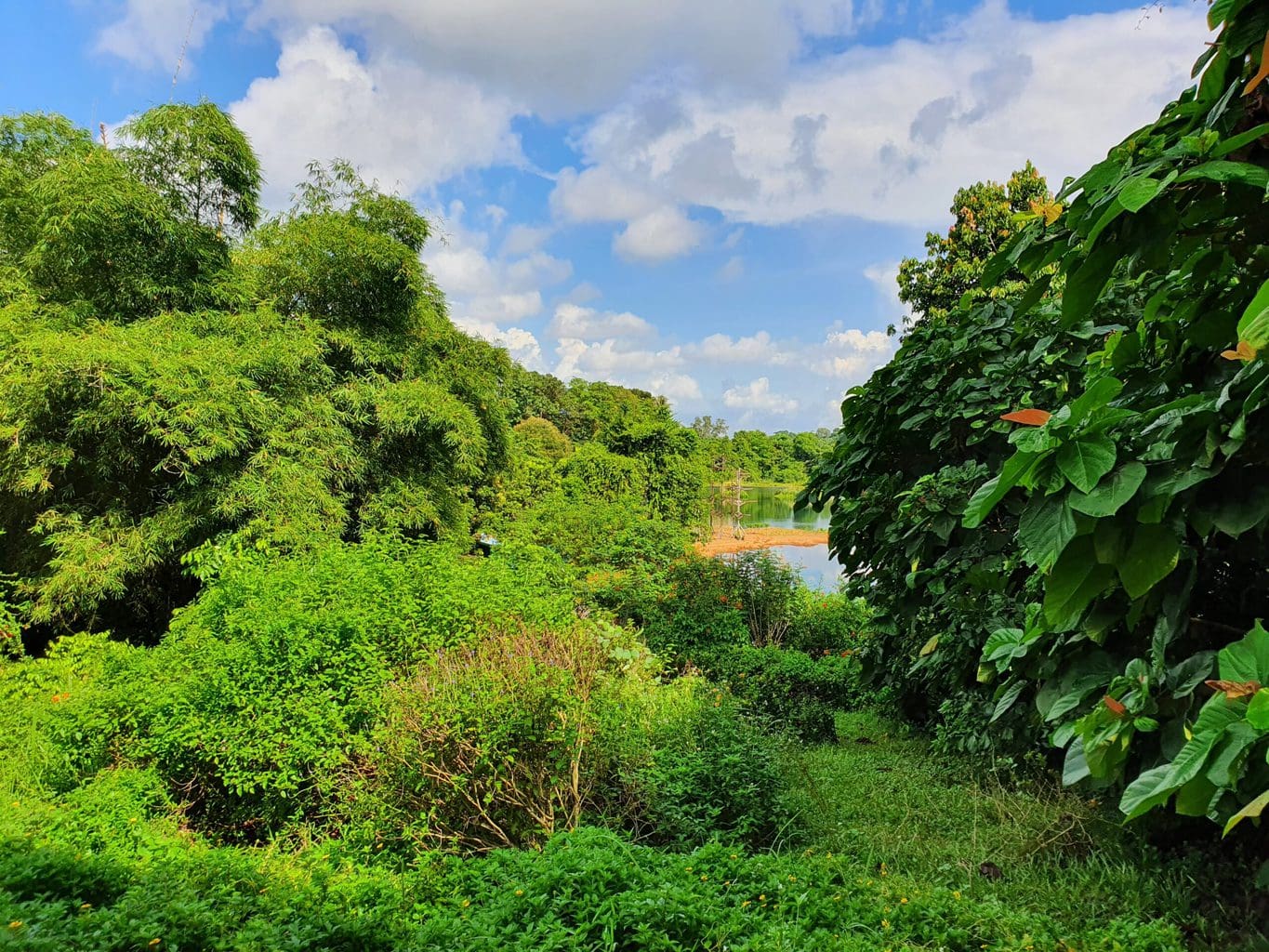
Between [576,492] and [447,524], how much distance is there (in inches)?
130

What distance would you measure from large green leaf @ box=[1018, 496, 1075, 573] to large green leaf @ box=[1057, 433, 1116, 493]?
0.16 ft

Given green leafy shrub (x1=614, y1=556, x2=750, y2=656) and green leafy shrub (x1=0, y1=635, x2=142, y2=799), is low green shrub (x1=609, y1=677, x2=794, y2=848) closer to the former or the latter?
green leafy shrub (x1=614, y1=556, x2=750, y2=656)

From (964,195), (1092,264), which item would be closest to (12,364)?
(1092,264)

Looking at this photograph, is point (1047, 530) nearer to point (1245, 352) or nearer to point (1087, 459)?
point (1087, 459)

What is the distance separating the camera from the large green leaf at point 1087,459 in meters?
0.91

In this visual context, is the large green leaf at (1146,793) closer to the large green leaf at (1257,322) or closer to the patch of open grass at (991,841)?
the large green leaf at (1257,322)

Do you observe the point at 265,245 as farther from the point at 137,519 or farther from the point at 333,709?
the point at 333,709

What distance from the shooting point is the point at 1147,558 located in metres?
0.96

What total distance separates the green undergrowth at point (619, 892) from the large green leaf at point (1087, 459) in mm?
1626

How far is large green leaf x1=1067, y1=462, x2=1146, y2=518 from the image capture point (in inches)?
35.5

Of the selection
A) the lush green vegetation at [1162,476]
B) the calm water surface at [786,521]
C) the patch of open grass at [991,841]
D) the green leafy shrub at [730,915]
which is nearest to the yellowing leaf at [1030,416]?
the lush green vegetation at [1162,476]

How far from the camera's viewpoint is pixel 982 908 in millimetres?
2047

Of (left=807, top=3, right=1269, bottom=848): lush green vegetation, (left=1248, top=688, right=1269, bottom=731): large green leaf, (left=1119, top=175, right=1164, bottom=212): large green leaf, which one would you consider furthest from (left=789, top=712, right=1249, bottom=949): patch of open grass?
(left=1119, top=175, right=1164, bottom=212): large green leaf

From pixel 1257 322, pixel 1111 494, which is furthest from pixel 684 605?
pixel 1257 322
